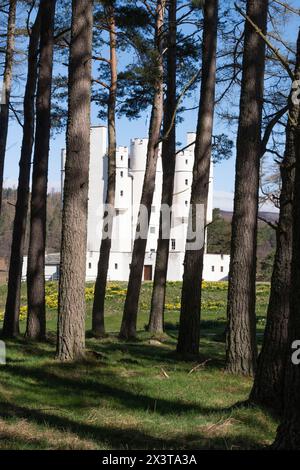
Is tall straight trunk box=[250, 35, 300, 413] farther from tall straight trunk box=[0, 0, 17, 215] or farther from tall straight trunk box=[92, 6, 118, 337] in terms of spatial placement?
tall straight trunk box=[0, 0, 17, 215]

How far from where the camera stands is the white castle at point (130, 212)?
6112 cm

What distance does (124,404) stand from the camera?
8078mm

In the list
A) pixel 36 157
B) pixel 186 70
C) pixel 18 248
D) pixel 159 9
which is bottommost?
pixel 18 248

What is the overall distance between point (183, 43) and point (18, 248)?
7.09m

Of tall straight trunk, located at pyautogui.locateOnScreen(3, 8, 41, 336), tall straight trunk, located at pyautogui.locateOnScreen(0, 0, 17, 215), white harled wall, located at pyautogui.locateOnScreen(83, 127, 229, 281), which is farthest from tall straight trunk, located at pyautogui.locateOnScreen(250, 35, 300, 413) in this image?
white harled wall, located at pyautogui.locateOnScreen(83, 127, 229, 281)

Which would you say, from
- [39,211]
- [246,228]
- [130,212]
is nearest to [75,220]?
[246,228]

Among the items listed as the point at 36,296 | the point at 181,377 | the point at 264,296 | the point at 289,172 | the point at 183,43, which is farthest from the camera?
the point at 264,296

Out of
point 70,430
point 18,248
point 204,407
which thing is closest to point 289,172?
point 204,407

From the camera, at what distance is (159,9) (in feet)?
62.2

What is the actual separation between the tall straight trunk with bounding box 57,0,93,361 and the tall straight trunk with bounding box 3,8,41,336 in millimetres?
4921

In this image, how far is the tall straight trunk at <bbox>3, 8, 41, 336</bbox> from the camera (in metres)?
15.6

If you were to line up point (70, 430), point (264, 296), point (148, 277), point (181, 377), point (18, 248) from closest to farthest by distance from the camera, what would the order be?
point (70, 430)
point (181, 377)
point (18, 248)
point (264, 296)
point (148, 277)

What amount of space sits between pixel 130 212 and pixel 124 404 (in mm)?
55516

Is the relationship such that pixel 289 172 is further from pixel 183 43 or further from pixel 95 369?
pixel 183 43
